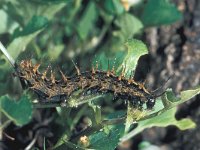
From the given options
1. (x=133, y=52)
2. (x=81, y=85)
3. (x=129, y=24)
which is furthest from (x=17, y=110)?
(x=129, y=24)

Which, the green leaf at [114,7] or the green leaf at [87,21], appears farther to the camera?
the green leaf at [87,21]

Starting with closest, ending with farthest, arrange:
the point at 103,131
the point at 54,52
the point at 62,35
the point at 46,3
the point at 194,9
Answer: the point at 103,131 < the point at 46,3 < the point at 54,52 < the point at 194,9 < the point at 62,35

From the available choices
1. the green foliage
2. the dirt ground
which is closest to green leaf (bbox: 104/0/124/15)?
the green foliage

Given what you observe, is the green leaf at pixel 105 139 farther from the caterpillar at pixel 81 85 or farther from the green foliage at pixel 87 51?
the caterpillar at pixel 81 85

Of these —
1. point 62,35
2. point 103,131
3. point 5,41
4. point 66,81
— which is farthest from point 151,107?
point 62,35

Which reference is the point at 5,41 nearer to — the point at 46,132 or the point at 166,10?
the point at 46,132

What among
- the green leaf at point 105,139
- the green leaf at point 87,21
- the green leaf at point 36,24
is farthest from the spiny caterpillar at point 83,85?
the green leaf at point 87,21
